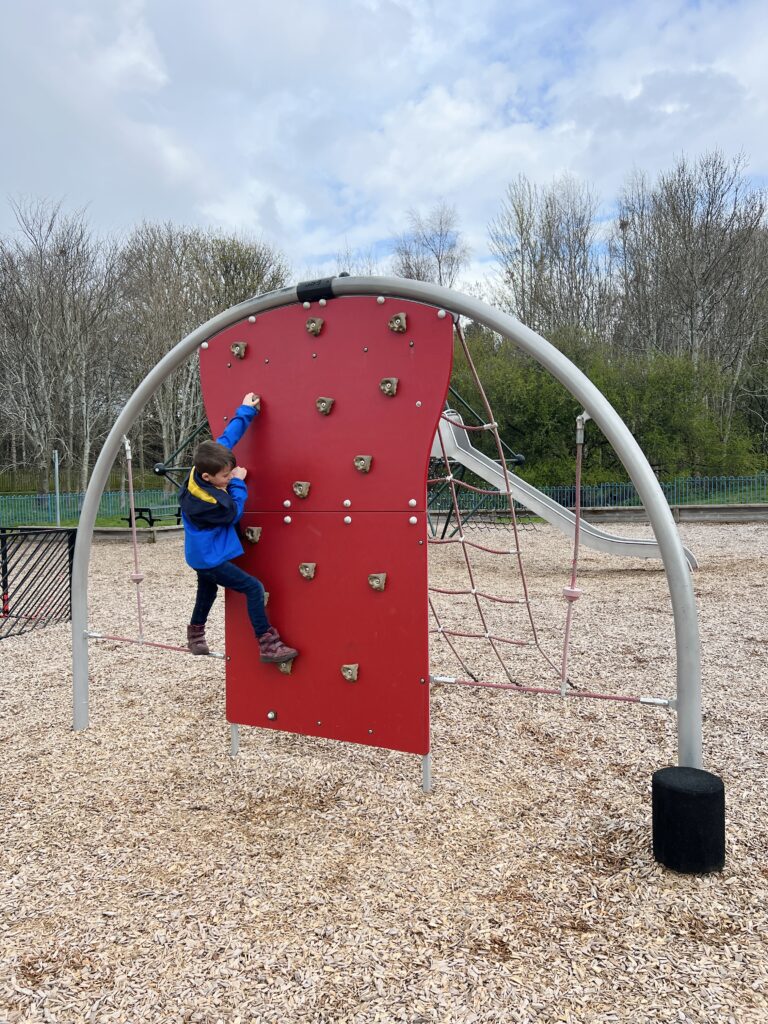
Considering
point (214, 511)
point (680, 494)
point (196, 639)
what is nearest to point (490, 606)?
point (196, 639)

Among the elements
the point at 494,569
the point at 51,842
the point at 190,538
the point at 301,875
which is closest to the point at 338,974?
the point at 301,875

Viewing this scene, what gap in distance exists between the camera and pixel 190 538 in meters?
2.99

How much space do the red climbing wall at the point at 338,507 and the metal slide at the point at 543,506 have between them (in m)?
3.79

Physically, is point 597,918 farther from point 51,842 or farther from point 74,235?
point 74,235

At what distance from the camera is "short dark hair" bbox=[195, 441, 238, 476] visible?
2891 mm

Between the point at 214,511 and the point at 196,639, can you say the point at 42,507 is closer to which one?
the point at 196,639

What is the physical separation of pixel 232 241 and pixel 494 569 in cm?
1989

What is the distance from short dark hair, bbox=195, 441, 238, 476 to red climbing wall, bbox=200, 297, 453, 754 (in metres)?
0.20

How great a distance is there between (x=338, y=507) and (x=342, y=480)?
0.37ft

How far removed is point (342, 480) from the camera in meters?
2.88

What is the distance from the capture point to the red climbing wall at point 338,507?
108 inches

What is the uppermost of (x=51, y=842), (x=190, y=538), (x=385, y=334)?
(x=385, y=334)

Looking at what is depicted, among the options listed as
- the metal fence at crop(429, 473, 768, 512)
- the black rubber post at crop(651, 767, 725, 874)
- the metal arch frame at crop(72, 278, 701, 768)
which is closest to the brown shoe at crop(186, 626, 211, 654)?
the metal arch frame at crop(72, 278, 701, 768)

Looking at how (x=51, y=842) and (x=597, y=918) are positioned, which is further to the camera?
(x=51, y=842)
